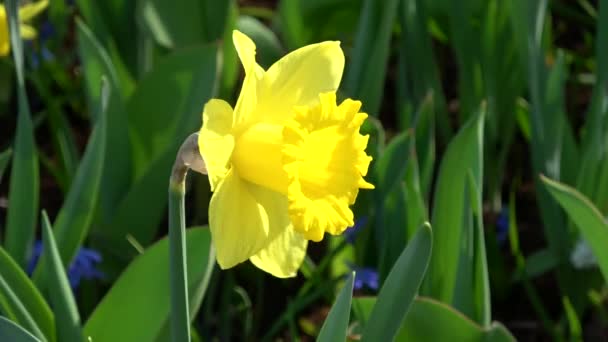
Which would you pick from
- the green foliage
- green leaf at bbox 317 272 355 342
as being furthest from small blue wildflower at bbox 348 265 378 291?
green leaf at bbox 317 272 355 342

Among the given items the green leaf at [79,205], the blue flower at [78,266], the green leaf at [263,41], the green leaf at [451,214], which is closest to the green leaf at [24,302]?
the green leaf at [79,205]

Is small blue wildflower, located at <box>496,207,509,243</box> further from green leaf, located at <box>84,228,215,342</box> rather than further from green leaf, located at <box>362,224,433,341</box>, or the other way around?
green leaf, located at <box>362,224,433,341</box>

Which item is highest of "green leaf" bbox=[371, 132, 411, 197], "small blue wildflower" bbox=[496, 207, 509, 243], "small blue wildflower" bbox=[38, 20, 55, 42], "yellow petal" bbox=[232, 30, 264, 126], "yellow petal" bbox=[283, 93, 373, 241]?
"yellow petal" bbox=[232, 30, 264, 126]

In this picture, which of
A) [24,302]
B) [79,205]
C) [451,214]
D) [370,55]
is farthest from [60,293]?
[370,55]

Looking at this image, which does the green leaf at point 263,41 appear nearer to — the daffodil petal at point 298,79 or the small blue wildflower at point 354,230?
the small blue wildflower at point 354,230

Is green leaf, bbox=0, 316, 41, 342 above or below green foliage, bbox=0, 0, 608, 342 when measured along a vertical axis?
above

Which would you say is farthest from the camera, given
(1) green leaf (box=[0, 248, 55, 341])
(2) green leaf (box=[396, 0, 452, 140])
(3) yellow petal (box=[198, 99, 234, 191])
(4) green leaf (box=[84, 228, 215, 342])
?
(2) green leaf (box=[396, 0, 452, 140])
